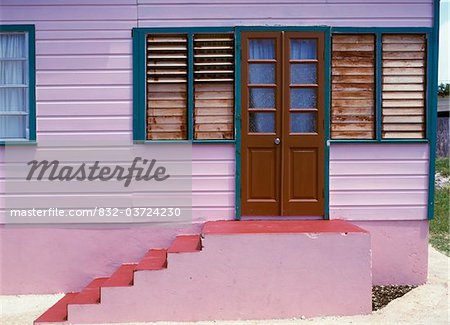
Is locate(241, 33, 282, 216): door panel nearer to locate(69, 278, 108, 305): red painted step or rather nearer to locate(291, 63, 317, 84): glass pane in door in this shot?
locate(291, 63, 317, 84): glass pane in door

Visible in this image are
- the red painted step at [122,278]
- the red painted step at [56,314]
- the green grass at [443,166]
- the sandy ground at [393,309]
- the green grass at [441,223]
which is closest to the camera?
the red painted step at [56,314]

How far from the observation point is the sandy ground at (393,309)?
5.65 meters

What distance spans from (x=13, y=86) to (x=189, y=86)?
204cm

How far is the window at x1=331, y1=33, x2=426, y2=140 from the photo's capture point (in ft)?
22.1

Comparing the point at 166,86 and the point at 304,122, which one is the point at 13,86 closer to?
the point at 166,86

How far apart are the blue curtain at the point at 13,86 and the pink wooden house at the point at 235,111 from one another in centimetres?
3

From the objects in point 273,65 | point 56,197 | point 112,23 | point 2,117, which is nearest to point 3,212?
point 56,197

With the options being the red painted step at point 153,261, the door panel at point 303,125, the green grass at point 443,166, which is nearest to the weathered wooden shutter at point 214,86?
the door panel at point 303,125

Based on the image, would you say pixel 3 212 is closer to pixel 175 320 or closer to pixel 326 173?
pixel 175 320

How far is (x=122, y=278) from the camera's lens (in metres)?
6.02

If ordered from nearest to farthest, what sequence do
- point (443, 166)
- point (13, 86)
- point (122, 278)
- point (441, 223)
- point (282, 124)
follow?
point (122, 278)
point (282, 124)
point (13, 86)
point (441, 223)
point (443, 166)

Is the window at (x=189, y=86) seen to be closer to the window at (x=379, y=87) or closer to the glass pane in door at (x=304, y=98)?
the glass pane in door at (x=304, y=98)

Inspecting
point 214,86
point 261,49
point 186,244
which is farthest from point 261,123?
point 186,244

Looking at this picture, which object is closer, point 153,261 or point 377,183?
point 153,261
